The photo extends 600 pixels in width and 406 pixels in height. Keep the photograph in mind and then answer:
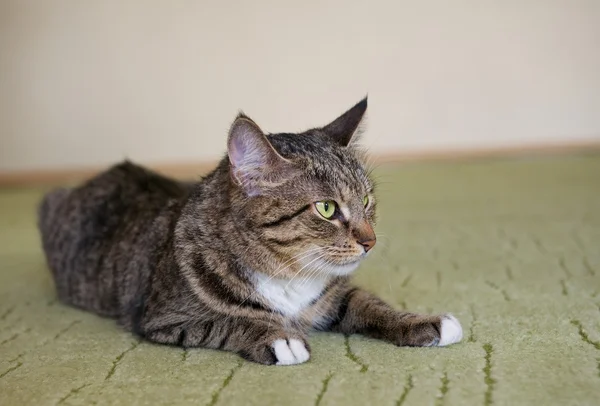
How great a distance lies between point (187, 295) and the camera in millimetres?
1575

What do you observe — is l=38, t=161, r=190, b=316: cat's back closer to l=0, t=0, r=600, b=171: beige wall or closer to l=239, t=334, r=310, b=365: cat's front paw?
l=239, t=334, r=310, b=365: cat's front paw

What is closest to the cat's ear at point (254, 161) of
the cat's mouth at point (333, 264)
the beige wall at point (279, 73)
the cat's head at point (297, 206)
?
the cat's head at point (297, 206)

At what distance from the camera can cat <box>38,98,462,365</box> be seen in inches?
58.2

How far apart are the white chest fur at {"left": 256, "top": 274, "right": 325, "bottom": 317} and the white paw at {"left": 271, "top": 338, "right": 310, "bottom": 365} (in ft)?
0.46

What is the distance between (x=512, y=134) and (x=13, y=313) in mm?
3282

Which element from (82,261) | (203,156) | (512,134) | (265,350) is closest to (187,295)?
(265,350)

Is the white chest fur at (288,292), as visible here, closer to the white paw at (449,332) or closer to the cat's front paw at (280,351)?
the cat's front paw at (280,351)

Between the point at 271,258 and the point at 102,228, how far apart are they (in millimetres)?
724

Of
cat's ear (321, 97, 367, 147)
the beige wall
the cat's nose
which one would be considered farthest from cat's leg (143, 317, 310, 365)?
the beige wall

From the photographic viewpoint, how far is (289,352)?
1.41 m

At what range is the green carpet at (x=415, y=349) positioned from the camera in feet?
4.15

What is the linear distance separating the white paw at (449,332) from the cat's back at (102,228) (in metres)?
0.73

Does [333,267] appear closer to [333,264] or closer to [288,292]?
[333,264]

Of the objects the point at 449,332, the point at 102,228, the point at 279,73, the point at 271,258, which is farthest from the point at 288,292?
the point at 279,73
